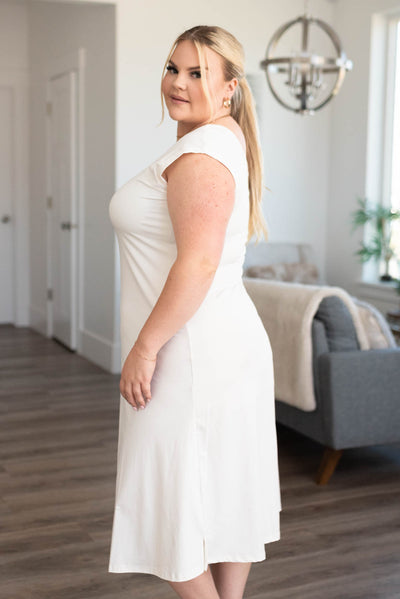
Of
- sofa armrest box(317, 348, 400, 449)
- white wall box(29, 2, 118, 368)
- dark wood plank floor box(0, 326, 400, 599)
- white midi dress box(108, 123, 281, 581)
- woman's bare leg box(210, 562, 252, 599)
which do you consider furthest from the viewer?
white wall box(29, 2, 118, 368)

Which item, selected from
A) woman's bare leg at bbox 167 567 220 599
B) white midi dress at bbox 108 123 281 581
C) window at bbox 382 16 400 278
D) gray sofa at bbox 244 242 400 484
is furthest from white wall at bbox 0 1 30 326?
woman's bare leg at bbox 167 567 220 599

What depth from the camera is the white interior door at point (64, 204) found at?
5992 millimetres

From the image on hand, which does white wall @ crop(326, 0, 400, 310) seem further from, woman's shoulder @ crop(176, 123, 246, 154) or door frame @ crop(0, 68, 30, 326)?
woman's shoulder @ crop(176, 123, 246, 154)

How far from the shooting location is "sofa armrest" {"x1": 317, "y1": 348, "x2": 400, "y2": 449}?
3195mm

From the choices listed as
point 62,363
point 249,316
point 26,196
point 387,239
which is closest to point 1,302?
point 26,196

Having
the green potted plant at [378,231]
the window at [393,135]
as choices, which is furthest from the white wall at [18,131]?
the window at [393,135]

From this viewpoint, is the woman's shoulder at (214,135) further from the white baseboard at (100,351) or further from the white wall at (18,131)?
the white wall at (18,131)

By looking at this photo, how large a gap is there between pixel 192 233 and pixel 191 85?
31cm

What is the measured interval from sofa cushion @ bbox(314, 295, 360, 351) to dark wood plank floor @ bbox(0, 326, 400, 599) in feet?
1.97

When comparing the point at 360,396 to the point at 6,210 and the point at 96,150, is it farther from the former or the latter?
the point at 6,210

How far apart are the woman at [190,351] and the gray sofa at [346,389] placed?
1710 mm

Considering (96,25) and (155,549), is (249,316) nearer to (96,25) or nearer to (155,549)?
(155,549)

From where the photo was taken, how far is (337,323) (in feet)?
10.7

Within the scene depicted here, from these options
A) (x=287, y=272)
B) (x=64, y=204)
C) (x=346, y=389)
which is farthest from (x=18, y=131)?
(x=346, y=389)
